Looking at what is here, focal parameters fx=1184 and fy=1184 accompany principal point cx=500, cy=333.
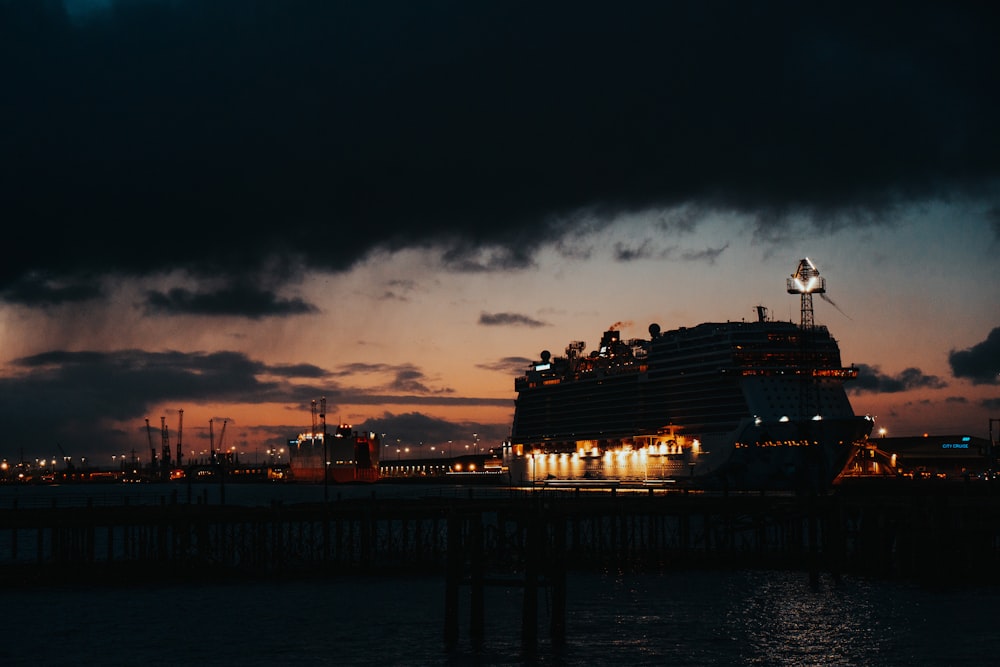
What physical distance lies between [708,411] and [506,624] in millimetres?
91390

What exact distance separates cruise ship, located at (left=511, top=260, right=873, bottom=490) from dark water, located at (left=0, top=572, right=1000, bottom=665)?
6301 cm

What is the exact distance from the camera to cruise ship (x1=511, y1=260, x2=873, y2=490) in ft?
398

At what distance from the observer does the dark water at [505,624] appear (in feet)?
135

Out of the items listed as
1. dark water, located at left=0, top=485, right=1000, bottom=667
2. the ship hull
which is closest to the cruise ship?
the ship hull

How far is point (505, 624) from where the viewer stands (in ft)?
155

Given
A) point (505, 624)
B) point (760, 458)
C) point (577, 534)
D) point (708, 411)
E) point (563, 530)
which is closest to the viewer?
point (563, 530)

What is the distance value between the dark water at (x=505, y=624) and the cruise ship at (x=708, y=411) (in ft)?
207

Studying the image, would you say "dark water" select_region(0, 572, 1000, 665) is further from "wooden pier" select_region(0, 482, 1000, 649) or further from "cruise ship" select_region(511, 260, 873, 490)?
"cruise ship" select_region(511, 260, 873, 490)

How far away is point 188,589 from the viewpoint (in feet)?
190

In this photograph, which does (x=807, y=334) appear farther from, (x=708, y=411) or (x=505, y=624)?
(x=505, y=624)

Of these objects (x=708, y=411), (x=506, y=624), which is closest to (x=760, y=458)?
(x=708, y=411)

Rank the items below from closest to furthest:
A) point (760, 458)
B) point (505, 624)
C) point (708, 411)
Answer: point (505, 624)
point (760, 458)
point (708, 411)

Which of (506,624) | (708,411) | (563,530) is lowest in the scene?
(506,624)

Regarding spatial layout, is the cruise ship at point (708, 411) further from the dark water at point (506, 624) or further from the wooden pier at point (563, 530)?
the dark water at point (506, 624)
